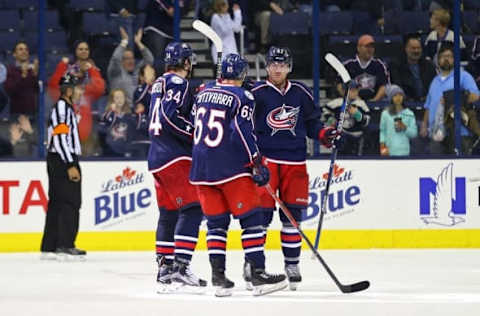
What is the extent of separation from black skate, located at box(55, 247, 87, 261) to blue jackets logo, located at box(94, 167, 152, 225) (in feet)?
2.87

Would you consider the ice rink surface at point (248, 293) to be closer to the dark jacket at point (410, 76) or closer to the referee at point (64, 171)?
the referee at point (64, 171)

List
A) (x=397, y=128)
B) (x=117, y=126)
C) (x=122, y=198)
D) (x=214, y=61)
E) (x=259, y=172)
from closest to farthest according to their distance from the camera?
(x=259, y=172) → (x=122, y=198) → (x=117, y=126) → (x=397, y=128) → (x=214, y=61)

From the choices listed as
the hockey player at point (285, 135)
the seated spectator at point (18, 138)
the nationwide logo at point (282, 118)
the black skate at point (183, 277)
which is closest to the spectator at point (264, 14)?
the seated spectator at point (18, 138)

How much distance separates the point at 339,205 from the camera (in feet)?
40.0

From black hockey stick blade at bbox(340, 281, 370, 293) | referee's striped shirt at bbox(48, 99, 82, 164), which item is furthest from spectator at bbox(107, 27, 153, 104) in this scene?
black hockey stick blade at bbox(340, 281, 370, 293)

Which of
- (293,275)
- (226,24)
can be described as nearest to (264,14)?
(226,24)

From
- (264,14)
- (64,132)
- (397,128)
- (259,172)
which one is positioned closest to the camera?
(259,172)

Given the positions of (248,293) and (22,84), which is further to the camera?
(22,84)

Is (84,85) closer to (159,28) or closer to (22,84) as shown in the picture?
(22,84)

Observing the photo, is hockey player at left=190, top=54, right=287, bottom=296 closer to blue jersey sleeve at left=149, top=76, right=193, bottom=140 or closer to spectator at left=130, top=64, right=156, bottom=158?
blue jersey sleeve at left=149, top=76, right=193, bottom=140

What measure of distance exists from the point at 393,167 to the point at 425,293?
3831 mm

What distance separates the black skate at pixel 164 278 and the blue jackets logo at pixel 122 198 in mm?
3328

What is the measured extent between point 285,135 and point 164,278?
46.9 inches

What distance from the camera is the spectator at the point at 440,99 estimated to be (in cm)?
1236
